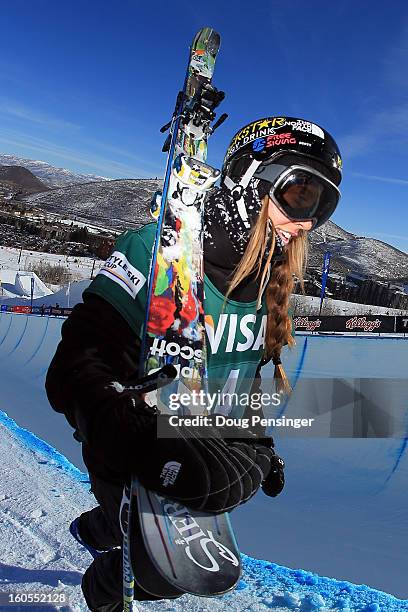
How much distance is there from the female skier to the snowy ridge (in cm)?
61

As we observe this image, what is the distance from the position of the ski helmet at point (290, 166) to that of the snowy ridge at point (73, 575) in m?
1.85

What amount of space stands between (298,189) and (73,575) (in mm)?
2104

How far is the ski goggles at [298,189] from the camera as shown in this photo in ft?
5.28

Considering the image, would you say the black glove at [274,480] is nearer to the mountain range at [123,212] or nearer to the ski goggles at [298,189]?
the ski goggles at [298,189]

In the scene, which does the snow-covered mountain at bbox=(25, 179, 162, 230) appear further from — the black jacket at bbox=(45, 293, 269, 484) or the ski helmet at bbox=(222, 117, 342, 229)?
the black jacket at bbox=(45, 293, 269, 484)

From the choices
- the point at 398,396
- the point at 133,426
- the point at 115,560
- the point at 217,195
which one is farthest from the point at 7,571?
the point at 398,396

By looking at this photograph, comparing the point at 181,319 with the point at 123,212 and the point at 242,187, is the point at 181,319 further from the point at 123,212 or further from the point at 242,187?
the point at 123,212

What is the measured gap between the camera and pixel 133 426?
1.20 meters

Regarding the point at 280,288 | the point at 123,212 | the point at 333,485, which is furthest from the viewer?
the point at 123,212

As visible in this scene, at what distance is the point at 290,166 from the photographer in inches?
63.5

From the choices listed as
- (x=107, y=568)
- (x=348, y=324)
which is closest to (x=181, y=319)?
(x=107, y=568)

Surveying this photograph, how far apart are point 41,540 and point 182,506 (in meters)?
1.72

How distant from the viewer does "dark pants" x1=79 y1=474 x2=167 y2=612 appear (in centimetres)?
155

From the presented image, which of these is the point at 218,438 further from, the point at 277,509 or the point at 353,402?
the point at 353,402
